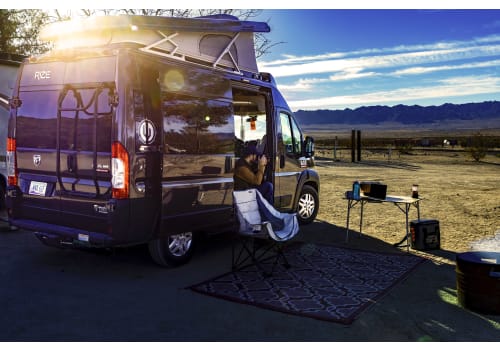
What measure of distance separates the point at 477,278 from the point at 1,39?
18.8 metres

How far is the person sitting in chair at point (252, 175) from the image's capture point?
7.22 meters

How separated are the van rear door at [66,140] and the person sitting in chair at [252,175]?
247 cm

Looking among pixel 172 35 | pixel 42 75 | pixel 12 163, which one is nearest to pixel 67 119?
pixel 42 75

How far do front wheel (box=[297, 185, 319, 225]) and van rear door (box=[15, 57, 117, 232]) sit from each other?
14.0 ft

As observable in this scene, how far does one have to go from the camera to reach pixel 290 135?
8.47 metres

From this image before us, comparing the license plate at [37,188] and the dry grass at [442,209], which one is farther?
the dry grass at [442,209]

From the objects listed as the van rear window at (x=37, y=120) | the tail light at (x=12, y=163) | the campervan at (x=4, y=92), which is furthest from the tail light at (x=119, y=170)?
the campervan at (x=4, y=92)

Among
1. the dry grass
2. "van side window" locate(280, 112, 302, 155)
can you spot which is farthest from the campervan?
the dry grass

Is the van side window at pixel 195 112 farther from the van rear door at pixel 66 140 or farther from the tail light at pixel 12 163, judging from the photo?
the tail light at pixel 12 163

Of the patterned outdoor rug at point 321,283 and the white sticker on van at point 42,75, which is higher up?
the white sticker on van at point 42,75

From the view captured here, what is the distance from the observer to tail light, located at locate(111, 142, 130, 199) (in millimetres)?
5195

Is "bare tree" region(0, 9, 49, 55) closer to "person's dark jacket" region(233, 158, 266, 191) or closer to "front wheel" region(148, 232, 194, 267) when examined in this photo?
"person's dark jacket" region(233, 158, 266, 191)

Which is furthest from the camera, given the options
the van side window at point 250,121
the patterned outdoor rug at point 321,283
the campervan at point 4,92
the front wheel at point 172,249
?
the campervan at point 4,92
